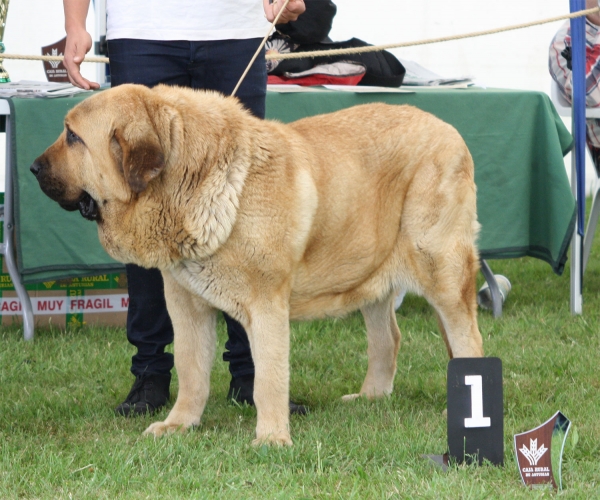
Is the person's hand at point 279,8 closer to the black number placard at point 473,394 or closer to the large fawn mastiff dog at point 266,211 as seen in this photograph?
the large fawn mastiff dog at point 266,211

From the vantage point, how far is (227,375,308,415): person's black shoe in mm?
3541

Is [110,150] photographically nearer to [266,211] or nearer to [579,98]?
[266,211]

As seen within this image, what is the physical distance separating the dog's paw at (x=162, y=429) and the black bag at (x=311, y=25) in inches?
112

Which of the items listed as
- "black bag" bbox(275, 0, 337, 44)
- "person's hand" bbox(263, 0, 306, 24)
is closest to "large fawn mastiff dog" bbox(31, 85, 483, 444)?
"person's hand" bbox(263, 0, 306, 24)

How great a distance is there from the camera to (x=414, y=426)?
3193 mm

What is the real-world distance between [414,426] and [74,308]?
2.57 m

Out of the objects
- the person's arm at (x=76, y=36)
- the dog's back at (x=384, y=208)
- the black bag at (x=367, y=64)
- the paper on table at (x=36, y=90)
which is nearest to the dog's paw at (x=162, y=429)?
the dog's back at (x=384, y=208)

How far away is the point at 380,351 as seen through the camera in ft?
12.1

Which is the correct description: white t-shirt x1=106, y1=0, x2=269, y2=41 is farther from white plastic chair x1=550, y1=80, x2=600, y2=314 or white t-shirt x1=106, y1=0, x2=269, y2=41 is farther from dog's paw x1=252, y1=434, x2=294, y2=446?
white plastic chair x1=550, y1=80, x2=600, y2=314

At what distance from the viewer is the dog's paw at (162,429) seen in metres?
3.12

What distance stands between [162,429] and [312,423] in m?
0.58

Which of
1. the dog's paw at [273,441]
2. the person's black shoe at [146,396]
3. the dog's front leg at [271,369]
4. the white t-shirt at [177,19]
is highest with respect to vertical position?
the white t-shirt at [177,19]

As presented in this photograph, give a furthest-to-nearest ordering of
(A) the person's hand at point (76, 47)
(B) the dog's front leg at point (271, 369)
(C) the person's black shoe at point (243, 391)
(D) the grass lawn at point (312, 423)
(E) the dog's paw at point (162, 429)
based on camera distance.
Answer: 1. (C) the person's black shoe at point (243, 391)
2. (A) the person's hand at point (76, 47)
3. (E) the dog's paw at point (162, 429)
4. (B) the dog's front leg at point (271, 369)
5. (D) the grass lawn at point (312, 423)

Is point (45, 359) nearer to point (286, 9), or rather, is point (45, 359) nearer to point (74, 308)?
point (74, 308)
